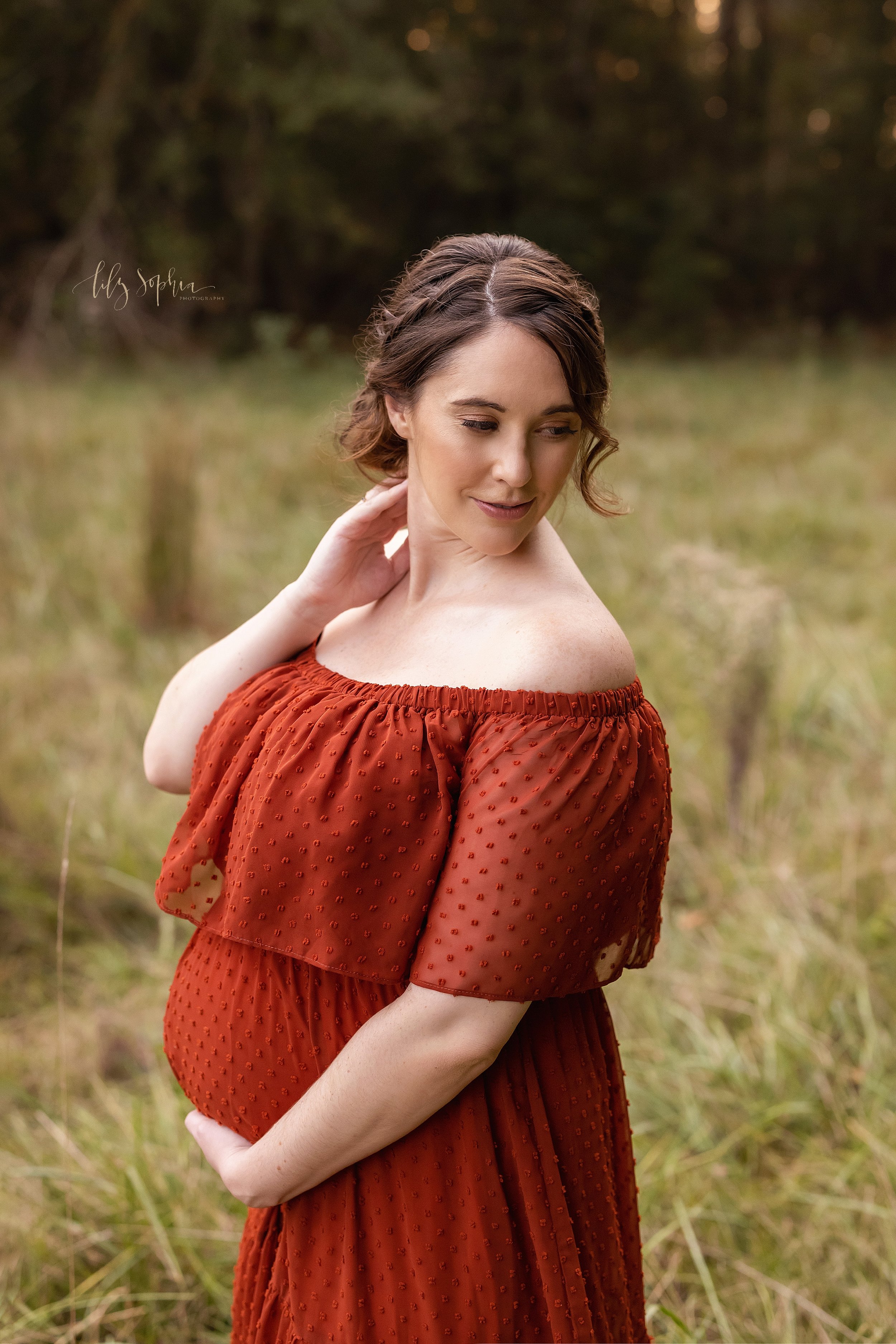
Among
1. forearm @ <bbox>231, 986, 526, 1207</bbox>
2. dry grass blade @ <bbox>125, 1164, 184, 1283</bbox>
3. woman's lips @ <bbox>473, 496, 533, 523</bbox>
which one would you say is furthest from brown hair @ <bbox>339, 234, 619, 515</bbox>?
dry grass blade @ <bbox>125, 1164, 184, 1283</bbox>

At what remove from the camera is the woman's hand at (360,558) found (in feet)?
4.89

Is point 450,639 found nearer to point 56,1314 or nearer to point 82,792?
point 56,1314

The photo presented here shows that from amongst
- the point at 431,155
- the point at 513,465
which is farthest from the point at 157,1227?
the point at 431,155

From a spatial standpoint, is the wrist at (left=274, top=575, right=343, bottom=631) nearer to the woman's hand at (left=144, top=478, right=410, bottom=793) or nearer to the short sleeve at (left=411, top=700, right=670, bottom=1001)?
the woman's hand at (left=144, top=478, right=410, bottom=793)

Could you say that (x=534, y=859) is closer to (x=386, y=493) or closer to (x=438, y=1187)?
(x=438, y=1187)

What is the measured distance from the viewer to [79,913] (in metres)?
3.69

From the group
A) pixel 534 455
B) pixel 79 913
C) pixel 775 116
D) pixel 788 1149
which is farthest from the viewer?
pixel 775 116

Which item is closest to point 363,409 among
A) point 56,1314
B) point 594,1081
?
point 594,1081

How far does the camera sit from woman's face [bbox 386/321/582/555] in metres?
1.20

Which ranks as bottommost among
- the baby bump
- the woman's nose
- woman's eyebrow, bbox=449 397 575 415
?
the baby bump

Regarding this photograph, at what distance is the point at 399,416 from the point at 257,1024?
76 cm

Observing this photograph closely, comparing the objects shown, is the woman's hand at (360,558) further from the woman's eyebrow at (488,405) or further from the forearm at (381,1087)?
the forearm at (381,1087)

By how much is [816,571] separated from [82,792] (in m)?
4.50

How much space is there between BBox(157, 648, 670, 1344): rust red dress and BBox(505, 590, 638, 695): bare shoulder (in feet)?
0.06
